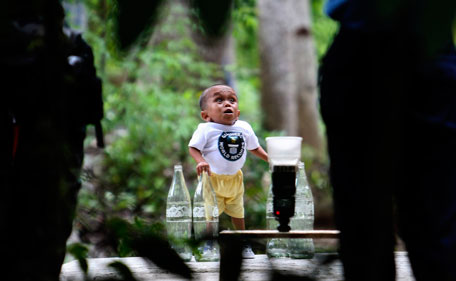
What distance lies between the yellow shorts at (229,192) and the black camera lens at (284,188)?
661 mm

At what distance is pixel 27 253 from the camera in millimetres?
893

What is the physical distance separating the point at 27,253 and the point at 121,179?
6.29 meters

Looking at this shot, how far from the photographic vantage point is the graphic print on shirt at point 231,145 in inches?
110

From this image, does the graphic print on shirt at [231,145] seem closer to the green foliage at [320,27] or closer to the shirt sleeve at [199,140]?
the shirt sleeve at [199,140]

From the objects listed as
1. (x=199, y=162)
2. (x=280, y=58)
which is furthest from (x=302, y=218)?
(x=280, y=58)

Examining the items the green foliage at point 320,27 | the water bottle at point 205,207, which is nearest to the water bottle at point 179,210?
the water bottle at point 205,207

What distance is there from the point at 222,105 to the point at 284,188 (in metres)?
0.73

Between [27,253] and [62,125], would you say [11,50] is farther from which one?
[27,253]

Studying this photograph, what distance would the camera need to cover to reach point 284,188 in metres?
2.21

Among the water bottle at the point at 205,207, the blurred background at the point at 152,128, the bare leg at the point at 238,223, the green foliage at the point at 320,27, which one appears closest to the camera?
the water bottle at the point at 205,207

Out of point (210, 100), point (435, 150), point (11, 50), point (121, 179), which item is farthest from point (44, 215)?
point (121, 179)

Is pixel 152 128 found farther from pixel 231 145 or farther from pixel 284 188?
pixel 284 188

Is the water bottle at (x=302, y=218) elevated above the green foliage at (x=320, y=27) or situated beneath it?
situated beneath

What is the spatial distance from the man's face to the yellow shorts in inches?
11.5
